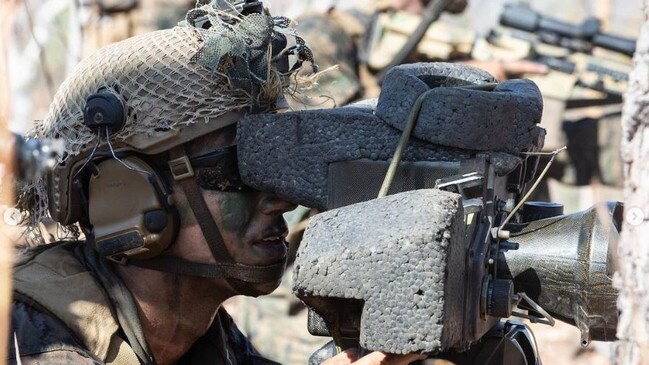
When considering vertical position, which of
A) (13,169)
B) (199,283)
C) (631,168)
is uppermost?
(13,169)

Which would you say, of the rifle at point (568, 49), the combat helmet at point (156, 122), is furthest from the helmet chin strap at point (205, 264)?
the rifle at point (568, 49)

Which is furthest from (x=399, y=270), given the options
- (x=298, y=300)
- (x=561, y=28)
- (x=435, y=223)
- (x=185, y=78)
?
(x=561, y=28)

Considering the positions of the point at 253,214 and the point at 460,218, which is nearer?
the point at 460,218

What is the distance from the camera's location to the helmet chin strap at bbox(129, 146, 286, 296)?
9.76 feet

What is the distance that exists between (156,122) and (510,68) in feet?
14.3

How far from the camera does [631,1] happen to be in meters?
13.1

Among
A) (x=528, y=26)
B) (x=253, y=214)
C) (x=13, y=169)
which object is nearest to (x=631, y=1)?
(x=528, y=26)

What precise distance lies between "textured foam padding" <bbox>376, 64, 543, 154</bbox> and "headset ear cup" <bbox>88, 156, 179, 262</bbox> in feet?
2.00

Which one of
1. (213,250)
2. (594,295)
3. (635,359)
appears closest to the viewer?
(635,359)

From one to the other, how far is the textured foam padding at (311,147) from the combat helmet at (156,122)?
17cm

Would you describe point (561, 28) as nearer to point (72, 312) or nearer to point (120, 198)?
point (120, 198)

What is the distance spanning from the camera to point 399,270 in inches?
89.7

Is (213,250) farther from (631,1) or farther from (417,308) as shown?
(631,1)

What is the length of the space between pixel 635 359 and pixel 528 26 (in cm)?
582
